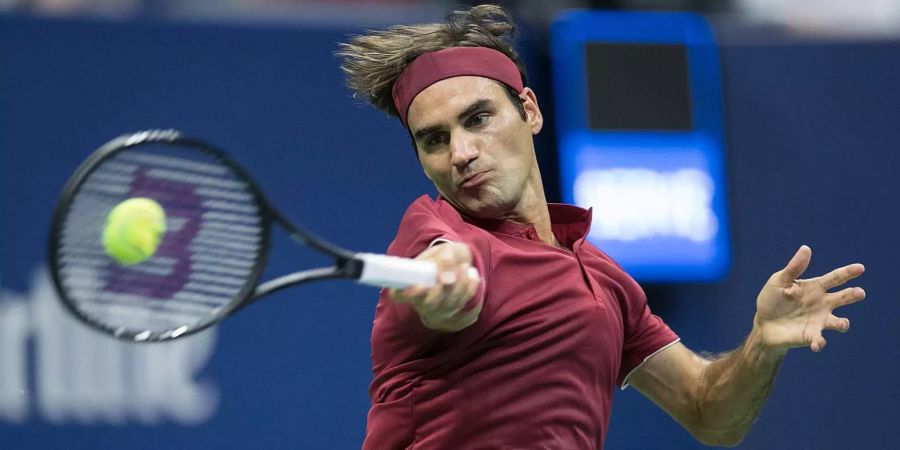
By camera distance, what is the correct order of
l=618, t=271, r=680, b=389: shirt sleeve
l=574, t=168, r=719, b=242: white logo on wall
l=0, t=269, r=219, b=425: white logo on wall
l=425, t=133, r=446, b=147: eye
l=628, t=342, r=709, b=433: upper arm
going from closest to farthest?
l=425, t=133, r=446, b=147: eye → l=618, t=271, r=680, b=389: shirt sleeve → l=628, t=342, r=709, b=433: upper arm → l=0, t=269, r=219, b=425: white logo on wall → l=574, t=168, r=719, b=242: white logo on wall

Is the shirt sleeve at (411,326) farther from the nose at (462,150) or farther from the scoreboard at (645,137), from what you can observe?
the scoreboard at (645,137)

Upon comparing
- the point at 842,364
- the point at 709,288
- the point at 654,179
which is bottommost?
the point at 842,364

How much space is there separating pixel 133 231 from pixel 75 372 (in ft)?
7.85

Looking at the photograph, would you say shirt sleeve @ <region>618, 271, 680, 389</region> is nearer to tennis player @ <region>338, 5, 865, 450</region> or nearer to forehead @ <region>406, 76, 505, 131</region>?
tennis player @ <region>338, 5, 865, 450</region>

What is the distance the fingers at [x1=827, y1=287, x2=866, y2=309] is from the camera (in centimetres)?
315

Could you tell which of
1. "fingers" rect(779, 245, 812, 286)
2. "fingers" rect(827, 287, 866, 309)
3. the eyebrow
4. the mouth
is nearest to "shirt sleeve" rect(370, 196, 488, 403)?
the mouth

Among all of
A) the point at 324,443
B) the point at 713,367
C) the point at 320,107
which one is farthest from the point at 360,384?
the point at 713,367

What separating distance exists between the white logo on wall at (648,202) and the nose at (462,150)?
2.16 m

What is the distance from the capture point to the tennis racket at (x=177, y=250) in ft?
8.13

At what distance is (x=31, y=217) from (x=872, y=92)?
11.8 ft

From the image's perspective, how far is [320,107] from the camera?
520 centimetres

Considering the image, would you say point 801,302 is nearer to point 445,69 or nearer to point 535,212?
point 535,212

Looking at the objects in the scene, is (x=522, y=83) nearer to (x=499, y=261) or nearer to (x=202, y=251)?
(x=499, y=261)

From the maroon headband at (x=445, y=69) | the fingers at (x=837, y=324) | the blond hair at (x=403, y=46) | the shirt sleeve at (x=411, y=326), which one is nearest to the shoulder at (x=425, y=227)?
the shirt sleeve at (x=411, y=326)
